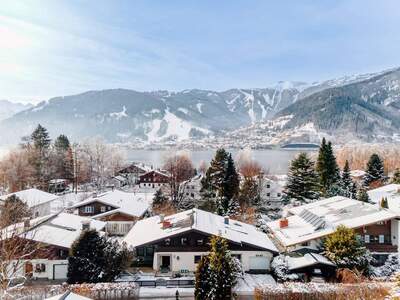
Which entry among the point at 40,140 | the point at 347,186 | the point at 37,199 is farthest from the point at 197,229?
the point at 40,140

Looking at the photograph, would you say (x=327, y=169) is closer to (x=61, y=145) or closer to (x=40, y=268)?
(x=40, y=268)

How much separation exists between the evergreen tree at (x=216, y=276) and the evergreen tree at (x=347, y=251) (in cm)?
954

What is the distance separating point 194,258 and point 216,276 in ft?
29.2

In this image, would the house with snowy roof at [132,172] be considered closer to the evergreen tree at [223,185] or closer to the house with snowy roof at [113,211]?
the evergreen tree at [223,185]

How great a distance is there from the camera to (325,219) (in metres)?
34.2

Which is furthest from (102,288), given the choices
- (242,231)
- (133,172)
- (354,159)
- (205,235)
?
(354,159)

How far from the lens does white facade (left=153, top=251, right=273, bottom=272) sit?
97.6 ft

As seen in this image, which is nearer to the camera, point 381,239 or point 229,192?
point 381,239

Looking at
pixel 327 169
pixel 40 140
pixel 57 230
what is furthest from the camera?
pixel 40 140

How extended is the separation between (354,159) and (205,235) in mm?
95837

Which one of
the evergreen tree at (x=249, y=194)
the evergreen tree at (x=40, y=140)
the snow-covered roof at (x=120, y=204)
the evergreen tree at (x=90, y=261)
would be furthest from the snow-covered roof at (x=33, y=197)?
the evergreen tree at (x=40, y=140)

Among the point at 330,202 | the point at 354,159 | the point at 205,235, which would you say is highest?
the point at 354,159

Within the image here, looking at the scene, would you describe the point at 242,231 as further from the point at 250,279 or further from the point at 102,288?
the point at 102,288

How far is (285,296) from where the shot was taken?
71.0 feet
